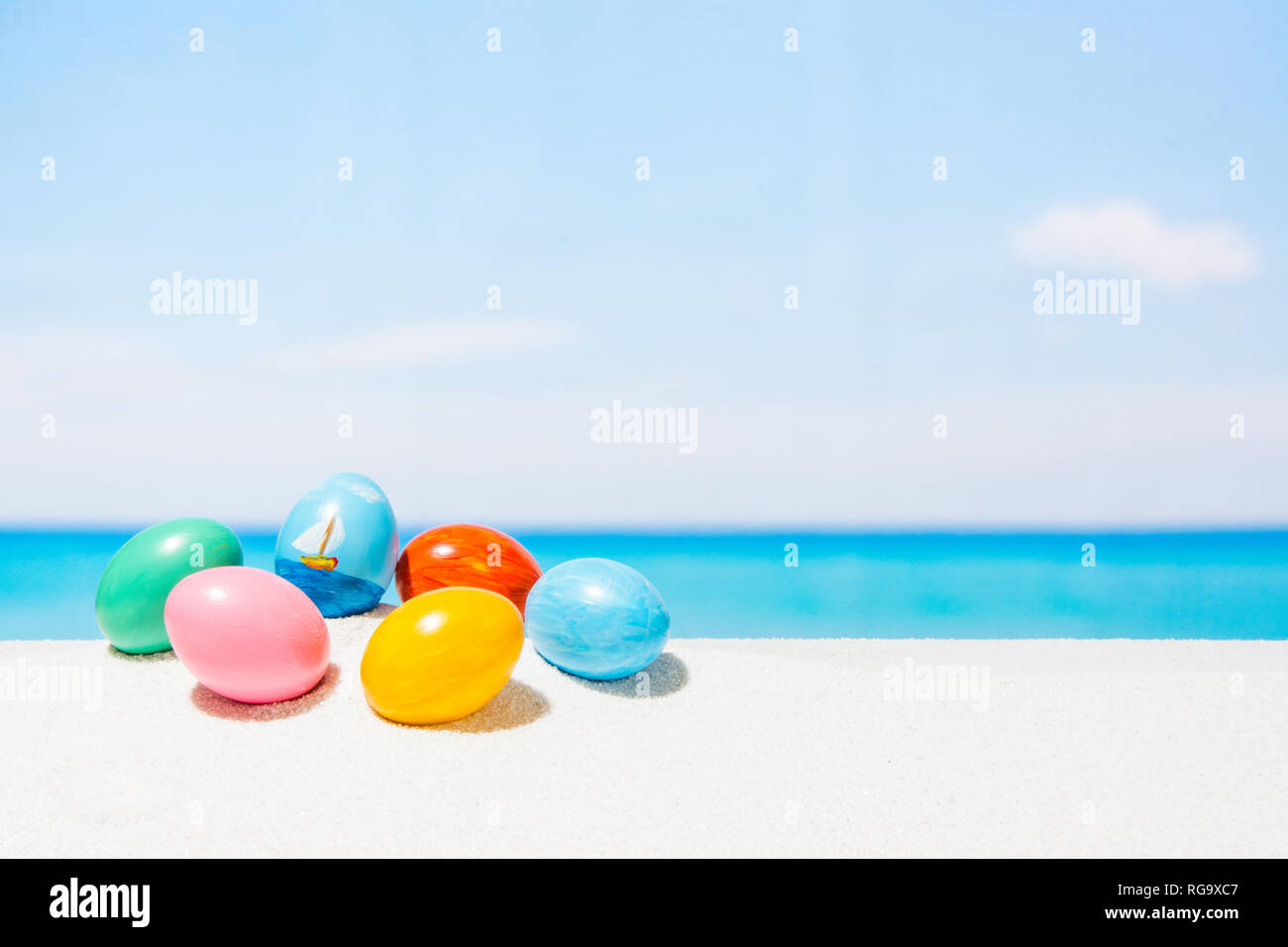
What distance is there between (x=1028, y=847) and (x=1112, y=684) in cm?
220

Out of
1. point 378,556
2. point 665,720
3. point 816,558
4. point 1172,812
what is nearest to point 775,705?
point 665,720

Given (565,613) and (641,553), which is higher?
(565,613)

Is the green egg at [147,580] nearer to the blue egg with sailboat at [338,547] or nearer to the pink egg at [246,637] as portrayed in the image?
the blue egg with sailboat at [338,547]

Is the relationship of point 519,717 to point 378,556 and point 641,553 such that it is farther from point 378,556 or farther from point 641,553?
point 641,553

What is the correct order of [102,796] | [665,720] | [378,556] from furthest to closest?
[378,556], [665,720], [102,796]

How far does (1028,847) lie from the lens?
9.59 ft

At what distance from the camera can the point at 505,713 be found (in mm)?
3869

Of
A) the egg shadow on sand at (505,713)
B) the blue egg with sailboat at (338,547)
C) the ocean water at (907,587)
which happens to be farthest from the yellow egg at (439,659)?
the ocean water at (907,587)

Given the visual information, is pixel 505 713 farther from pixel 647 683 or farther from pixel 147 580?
pixel 147 580

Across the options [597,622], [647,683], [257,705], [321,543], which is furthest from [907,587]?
[257,705]

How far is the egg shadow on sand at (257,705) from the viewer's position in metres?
3.79

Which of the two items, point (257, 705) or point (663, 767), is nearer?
point (663, 767)

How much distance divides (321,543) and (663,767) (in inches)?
105

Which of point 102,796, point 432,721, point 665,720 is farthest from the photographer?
point 665,720
